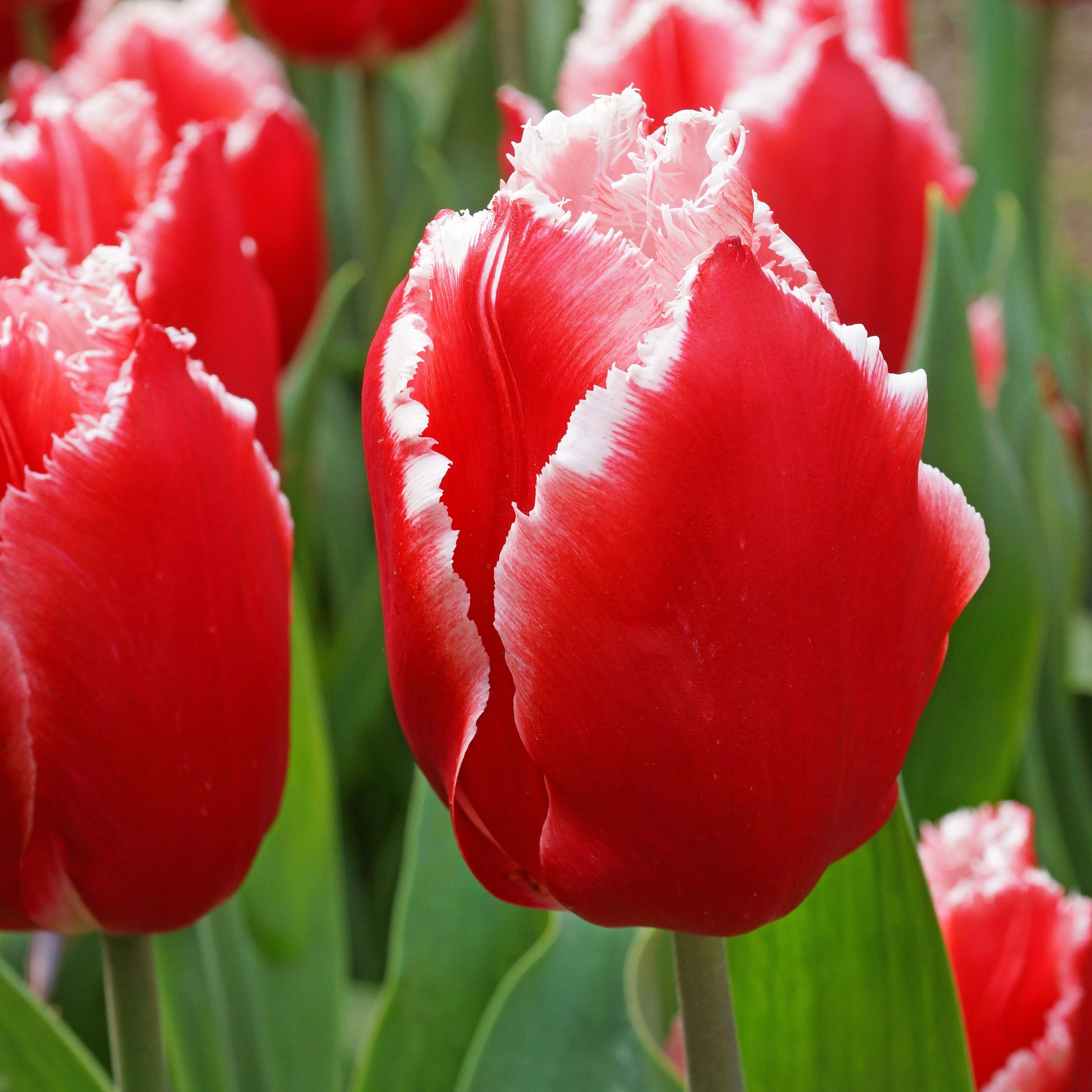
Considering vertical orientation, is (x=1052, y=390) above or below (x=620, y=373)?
below

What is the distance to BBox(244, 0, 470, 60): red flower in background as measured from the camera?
119cm

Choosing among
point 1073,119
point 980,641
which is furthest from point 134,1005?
point 1073,119

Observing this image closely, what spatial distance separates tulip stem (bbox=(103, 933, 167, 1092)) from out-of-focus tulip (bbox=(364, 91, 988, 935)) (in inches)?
4.4

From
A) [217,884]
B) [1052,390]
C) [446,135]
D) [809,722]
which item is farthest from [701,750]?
[446,135]

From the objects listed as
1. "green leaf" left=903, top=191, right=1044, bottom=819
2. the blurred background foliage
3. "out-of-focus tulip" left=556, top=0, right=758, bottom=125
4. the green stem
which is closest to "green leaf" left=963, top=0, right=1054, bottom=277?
the blurred background foliage

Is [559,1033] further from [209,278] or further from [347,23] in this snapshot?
[347,23]

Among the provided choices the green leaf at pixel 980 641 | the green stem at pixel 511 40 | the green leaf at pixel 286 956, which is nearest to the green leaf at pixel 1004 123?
the green stem at pixel 511 40

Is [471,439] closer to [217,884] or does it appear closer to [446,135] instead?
[217,884]

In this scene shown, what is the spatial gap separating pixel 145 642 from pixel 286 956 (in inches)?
11.9

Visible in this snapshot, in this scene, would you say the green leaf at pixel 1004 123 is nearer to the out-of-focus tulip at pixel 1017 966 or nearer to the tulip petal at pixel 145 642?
the out-of-focus tulip at pixel 1017 966

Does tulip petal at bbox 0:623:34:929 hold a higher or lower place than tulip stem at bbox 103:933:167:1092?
higher

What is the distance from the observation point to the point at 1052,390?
0.94 m

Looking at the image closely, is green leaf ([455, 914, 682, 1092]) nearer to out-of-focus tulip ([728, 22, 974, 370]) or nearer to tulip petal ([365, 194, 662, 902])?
tulip petal ([365, 194, 662, 902])

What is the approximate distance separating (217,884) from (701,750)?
0.13 meters
